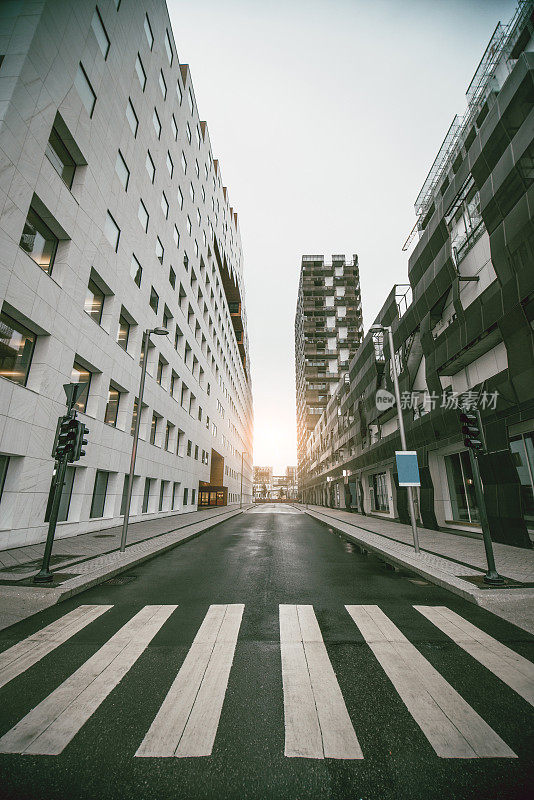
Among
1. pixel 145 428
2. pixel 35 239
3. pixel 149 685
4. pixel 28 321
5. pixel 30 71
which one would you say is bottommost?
pixel 149 685

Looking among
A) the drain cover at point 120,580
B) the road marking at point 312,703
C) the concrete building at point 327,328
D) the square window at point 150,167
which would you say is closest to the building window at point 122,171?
the square window at point 150,167

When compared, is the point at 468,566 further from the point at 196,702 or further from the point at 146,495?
the point at 146,495

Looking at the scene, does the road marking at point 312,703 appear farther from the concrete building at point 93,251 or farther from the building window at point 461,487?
the building window at point 461,487

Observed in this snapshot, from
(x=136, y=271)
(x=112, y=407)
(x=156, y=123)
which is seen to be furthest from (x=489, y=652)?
(x=156, y=123)

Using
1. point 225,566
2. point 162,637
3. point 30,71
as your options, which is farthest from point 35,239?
point 162,637

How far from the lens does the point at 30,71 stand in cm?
1088

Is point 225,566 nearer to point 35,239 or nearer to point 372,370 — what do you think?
point 35,239

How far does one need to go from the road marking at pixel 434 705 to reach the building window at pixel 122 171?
2071 cm

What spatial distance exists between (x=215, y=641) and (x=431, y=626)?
3106 millimetres

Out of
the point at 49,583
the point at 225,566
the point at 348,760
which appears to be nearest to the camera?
the point at 348,760

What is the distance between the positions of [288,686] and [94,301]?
53.4 feet

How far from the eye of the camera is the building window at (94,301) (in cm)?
1505

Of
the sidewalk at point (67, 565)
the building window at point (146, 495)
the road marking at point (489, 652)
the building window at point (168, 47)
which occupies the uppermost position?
the building window at point (168, 47)

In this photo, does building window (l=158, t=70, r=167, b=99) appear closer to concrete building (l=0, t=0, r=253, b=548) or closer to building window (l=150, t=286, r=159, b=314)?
concrete building (l=0, t=0, r=253, b=548)
